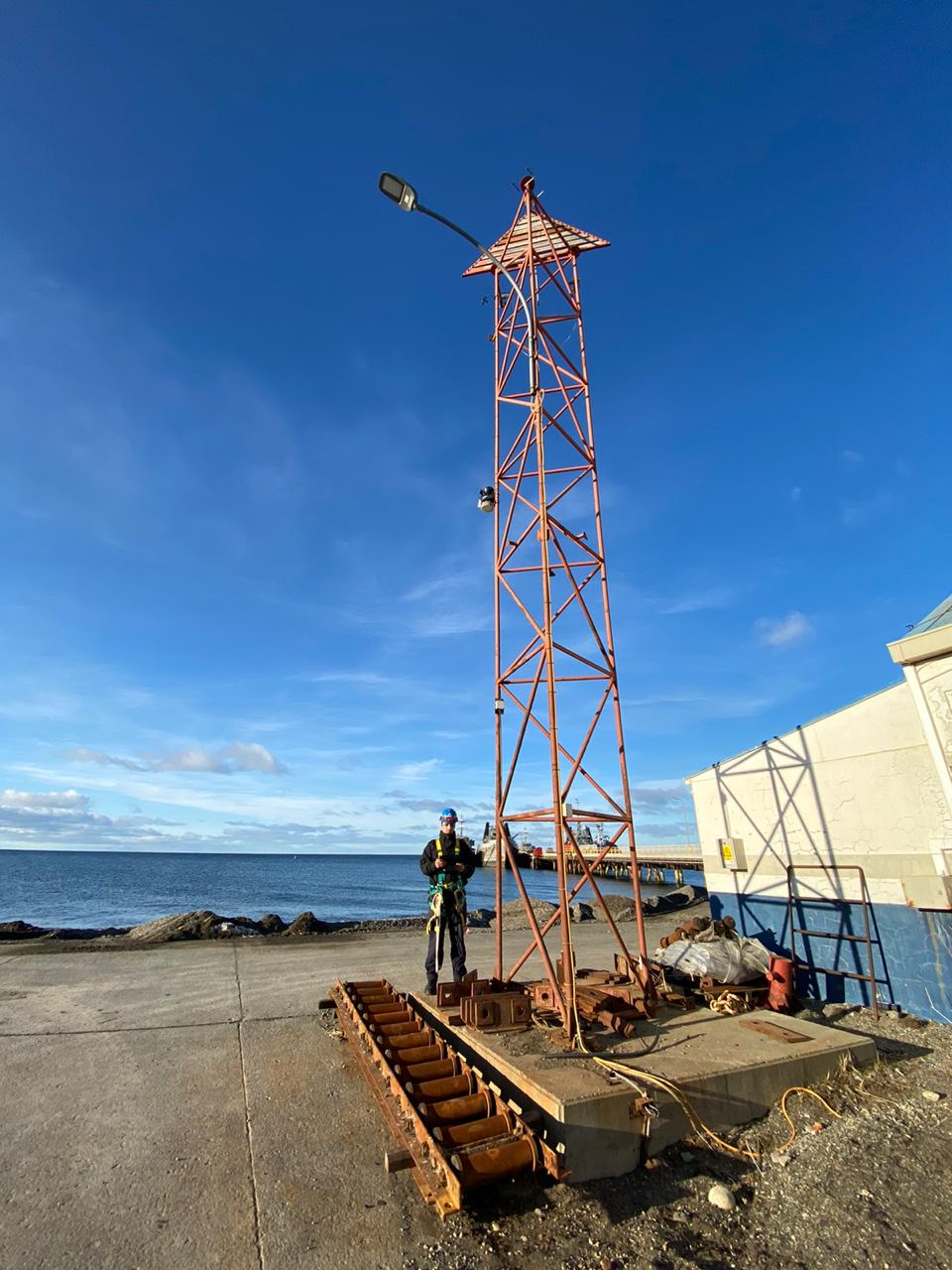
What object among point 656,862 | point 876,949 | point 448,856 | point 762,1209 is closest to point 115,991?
point 448,856

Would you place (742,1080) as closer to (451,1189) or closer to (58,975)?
(451,1189)

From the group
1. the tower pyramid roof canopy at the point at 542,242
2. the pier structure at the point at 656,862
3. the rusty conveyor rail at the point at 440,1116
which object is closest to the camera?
the rusty conveyor rail at the point at 440,1116

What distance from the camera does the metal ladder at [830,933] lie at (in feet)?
26.3

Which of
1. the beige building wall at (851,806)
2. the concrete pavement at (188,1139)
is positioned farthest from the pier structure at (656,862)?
the concrete pavement at (188,1139)

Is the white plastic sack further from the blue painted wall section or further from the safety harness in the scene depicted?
the safety harness

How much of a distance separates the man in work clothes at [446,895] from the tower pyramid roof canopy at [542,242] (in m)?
10.2

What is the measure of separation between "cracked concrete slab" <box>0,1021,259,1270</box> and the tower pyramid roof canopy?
41.6 feet

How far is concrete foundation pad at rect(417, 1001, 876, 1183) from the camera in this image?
4.55 metres

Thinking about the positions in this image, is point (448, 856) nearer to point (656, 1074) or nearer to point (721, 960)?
point (656, 1074)

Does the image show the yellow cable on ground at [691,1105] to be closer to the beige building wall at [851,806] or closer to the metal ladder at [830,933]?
the metal ladder at [830,933]

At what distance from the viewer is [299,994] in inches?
350

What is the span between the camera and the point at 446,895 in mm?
8039

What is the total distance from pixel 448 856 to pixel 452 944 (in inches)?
43.3

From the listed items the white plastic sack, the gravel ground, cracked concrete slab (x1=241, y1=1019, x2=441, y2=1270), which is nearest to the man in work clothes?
cracked concrete slab (x1=241, y1=1019, x2=441, y2=1270)
